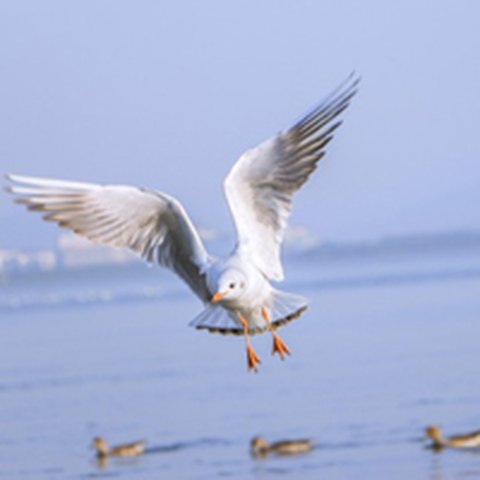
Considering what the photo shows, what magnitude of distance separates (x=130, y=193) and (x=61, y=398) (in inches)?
428

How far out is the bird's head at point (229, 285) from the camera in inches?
400

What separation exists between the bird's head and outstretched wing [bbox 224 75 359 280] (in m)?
0.47

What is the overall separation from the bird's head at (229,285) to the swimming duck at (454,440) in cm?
568

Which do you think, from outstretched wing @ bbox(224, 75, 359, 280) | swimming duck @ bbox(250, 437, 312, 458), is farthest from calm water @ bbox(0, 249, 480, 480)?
outstretched wing @ bbox(224, 75, 359, 280)

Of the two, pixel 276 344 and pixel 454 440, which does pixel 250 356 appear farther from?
pixel 454 440

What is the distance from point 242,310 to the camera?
10500mm

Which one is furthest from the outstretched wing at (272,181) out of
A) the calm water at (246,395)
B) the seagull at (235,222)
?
the calm water at (246,395)

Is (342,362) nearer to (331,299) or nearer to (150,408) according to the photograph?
(150,408)

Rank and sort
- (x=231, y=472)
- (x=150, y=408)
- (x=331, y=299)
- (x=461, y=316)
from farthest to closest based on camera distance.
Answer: (x=331, y=299), (x=461, y=316), (x=150, y=408), (x=231, y=472)

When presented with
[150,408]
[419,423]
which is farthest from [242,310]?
[150,408]

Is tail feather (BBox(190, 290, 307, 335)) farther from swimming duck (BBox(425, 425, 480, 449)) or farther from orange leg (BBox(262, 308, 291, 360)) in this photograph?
swimming duck (BBox(425, 425, 480, 449))

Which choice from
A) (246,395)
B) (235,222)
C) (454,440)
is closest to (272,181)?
(235,222)

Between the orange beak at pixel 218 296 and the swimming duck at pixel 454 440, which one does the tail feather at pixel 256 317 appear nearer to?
the orange beak at pixel 218 296

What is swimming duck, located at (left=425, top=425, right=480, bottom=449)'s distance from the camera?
15484 mm
